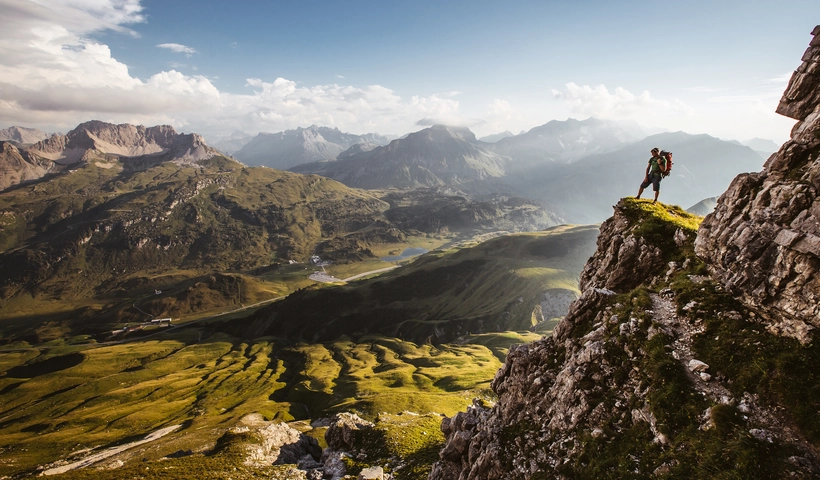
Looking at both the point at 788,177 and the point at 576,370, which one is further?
the point at 576,370

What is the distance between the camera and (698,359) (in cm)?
2039

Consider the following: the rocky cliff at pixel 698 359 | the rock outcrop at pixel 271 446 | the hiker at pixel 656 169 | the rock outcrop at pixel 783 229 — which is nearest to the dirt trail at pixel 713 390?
the rocky cliff at pixel 698 359

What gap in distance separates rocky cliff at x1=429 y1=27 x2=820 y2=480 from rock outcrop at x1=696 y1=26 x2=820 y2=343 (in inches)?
2.8

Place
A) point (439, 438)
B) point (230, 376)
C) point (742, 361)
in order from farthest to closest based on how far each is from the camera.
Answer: point (230, 376) → point (439, 438) → point (742, 361)

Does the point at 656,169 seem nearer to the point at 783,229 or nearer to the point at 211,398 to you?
the point at 783,229

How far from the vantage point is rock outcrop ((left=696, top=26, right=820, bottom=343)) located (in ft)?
60.3

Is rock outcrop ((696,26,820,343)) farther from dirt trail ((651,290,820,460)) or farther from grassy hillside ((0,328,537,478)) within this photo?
grassy hillside ((0,328,537,478))

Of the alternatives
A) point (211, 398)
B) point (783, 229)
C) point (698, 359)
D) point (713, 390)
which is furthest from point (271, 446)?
point (211, 398)

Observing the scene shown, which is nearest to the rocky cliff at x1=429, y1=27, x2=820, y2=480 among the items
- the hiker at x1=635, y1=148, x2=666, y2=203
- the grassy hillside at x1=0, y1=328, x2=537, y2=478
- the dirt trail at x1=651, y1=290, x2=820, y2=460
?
the dirt trail at x1=651, y1=290, x2=820, y2=460

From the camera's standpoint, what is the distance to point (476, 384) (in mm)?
116125

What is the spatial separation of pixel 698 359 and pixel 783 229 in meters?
8.87

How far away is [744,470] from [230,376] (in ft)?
685

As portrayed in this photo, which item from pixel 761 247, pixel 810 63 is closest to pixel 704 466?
pixel 761 247

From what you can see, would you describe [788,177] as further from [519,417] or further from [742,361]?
[519,417]
